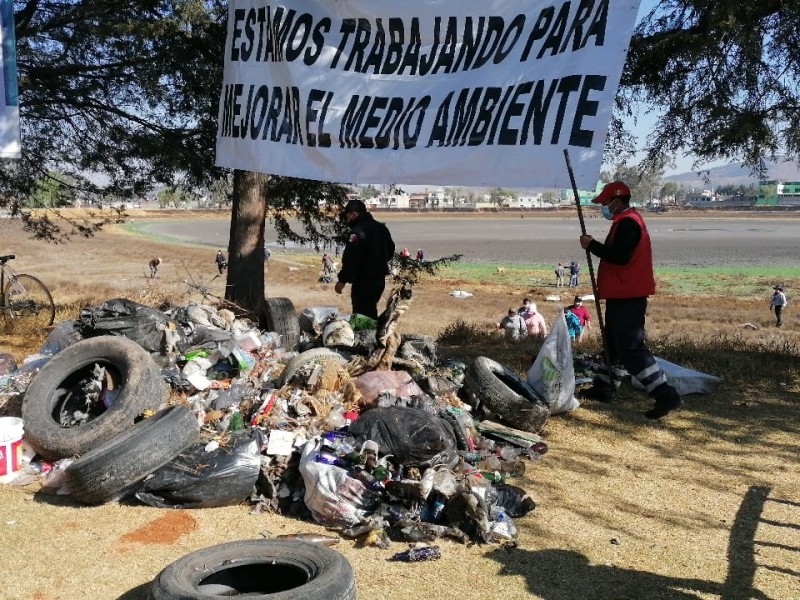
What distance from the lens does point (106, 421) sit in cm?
558

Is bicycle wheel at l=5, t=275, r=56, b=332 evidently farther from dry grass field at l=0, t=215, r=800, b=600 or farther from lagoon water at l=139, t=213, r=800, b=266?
lagoon water at l=139, t=213, r=800, b=266

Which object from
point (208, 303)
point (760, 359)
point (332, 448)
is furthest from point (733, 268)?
point (332, 448)

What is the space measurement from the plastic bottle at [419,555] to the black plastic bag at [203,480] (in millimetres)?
1217

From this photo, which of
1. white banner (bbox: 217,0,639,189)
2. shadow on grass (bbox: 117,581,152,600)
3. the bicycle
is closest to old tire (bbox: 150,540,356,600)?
shadow on grass (bbox: 117,581,152,600)

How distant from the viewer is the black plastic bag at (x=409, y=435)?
5117 mm

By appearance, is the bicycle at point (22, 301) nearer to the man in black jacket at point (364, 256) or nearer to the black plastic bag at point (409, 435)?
the man in black jacket at point (364, 256)

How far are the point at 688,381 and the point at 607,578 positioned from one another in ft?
13.4

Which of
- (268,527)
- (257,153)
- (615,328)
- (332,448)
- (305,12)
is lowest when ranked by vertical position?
(268,527)

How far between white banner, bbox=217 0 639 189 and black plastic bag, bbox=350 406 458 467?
1.66 metres

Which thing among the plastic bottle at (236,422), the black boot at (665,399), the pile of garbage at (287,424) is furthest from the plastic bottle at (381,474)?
the black boot at (665,399)

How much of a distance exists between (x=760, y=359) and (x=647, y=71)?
3478mm

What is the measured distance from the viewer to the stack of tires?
4.90 m

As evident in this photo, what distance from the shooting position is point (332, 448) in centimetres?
521

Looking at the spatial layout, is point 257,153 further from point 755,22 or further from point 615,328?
point 755,22
